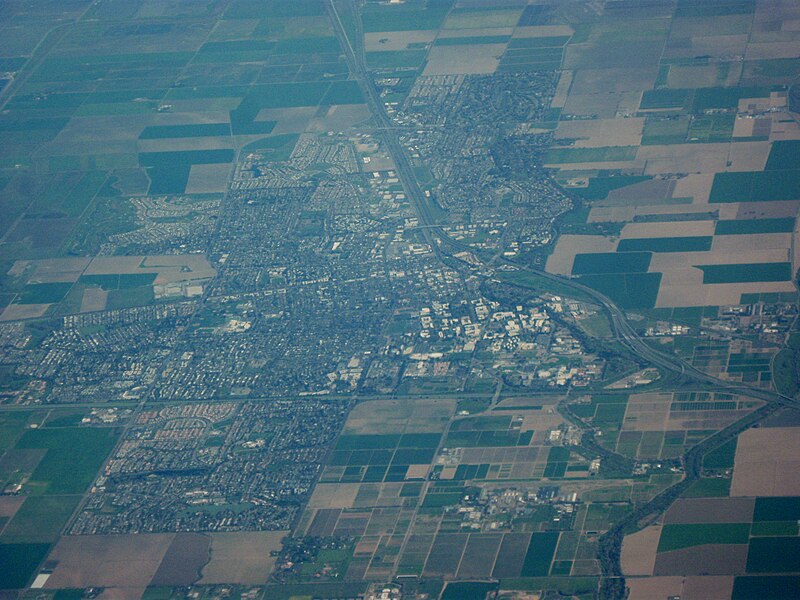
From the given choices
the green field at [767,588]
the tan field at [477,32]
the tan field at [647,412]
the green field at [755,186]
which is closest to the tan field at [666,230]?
the green field at [755,186]

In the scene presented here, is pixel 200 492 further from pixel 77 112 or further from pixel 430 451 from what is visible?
pixel 77 112

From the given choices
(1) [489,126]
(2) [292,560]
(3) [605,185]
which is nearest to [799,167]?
(3) [605,185]

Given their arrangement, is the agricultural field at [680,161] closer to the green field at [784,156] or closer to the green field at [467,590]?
the green field at [784,156]

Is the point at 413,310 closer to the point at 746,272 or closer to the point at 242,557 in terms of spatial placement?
the point at 746,272

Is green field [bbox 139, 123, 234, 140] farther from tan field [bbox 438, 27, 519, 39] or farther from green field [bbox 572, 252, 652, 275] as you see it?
green field [bbox 572, 252, 652, 275]

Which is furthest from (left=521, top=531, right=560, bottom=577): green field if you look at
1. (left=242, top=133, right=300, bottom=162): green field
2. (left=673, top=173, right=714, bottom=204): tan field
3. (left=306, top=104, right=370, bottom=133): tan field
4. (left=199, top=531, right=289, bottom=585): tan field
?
(left=306, top=104, right=370, bottom=133): tan field

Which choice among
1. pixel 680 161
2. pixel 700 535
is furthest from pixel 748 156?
pixel 700 535
